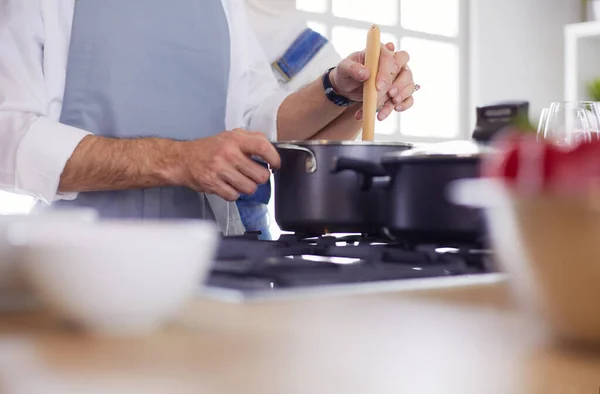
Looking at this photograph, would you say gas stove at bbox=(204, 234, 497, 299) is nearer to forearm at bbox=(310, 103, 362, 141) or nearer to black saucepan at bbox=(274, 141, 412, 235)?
black saucepan at bbox=(274, 141, 412, 235)

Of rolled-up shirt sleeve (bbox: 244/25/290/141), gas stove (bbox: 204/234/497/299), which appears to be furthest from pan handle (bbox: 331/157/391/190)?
rolled-up shirt sleeve (bbox: 244/25/290/141)

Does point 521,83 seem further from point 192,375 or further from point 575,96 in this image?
point 192,375

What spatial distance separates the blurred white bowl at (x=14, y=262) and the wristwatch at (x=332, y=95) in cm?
93

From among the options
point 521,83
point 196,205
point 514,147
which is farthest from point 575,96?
point 514,147

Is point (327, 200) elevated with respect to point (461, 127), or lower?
lower

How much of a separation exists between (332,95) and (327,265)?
2.77 ft

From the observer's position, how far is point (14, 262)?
1.24 feet

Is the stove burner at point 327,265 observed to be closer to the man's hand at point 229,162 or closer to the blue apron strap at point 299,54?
the man's hand at point 229,162

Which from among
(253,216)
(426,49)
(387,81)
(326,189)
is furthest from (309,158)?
(426,49)

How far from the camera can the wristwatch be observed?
1.35 m

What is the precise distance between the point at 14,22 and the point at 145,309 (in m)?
0.93

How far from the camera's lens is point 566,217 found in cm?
32

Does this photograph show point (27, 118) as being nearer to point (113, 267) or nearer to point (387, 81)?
point (387, 81)

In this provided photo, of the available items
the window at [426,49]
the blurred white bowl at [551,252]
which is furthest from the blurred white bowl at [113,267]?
the window at [426,49]
